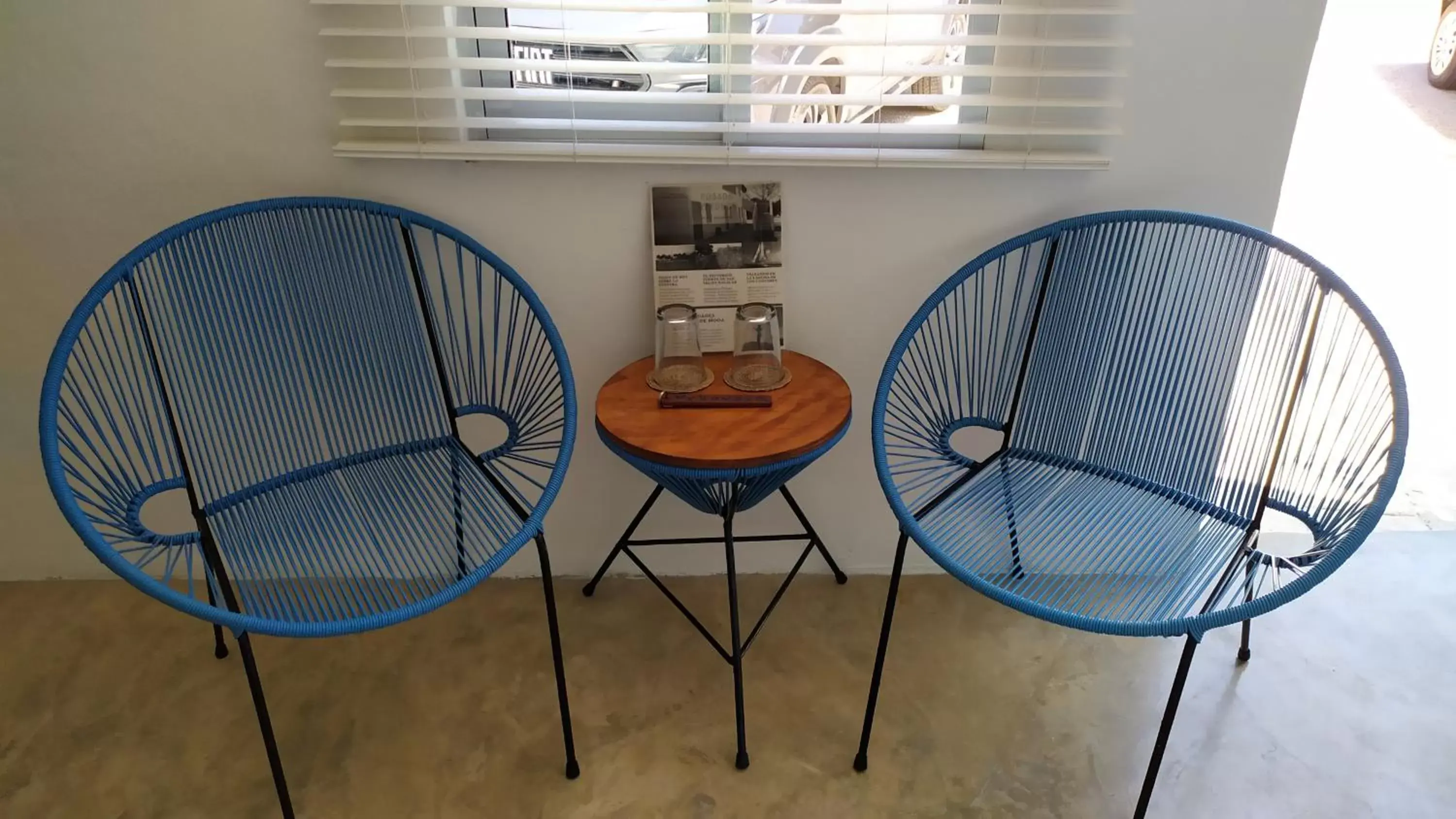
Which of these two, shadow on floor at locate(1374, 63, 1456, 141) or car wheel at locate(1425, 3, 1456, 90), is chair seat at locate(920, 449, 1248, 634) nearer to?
shadow on floor at locate(1374, 63, 1456, 141)

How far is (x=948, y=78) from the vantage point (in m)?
1.70

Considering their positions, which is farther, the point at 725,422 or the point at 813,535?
the point at 813,535

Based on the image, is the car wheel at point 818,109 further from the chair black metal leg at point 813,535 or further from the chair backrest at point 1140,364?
the chair black metal leg at point 813,535

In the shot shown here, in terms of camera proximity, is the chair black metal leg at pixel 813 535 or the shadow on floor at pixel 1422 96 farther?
the shadow on floor at pixel 1422 96

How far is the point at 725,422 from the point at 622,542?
454 mm

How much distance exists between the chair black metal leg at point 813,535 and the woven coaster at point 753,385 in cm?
21

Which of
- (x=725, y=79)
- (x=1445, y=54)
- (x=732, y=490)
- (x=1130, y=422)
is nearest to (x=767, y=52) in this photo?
(x=725, y=79)

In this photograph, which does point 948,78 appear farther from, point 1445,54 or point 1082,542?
point 1445,54

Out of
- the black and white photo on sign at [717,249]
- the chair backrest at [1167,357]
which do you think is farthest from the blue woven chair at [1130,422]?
the black and white photo on sign at [717,249]

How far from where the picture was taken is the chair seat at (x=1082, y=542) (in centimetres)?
131

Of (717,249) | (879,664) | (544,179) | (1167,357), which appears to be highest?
(544,179)

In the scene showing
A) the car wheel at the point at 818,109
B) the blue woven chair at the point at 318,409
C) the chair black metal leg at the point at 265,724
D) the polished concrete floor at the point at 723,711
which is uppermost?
the car wheel at the point at 818,109

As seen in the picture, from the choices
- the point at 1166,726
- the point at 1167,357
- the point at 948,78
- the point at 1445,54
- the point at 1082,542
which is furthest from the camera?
the point at 1445,54

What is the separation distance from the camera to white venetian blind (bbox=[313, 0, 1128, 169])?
1.54 metres
